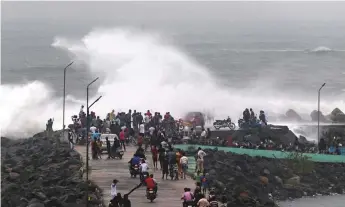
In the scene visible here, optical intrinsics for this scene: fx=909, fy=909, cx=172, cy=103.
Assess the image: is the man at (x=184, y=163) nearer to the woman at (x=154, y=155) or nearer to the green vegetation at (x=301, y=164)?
the woman at (x=154, y=155)

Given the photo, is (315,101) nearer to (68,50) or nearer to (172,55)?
(172,55)

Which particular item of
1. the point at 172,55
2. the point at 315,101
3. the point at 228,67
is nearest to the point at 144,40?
the point at 228,67

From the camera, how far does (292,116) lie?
52594mm

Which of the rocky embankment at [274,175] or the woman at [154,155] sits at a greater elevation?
the woman at [154,155]

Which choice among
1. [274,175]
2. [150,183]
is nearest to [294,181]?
[274,175]

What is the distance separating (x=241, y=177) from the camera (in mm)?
31641

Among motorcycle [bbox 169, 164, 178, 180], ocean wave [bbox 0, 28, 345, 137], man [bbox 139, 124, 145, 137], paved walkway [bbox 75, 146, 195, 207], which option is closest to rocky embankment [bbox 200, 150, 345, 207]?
motorcycle [bbox 169, 164, 178, 180]

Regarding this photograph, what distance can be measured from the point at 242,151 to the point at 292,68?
65.9m

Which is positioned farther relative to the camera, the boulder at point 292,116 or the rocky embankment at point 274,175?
the boulder at point 292,116

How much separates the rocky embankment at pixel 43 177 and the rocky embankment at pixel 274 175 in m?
4.67

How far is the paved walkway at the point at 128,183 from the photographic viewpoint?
87.5 feet

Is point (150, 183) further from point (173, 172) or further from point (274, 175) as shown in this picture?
point (274, 175)

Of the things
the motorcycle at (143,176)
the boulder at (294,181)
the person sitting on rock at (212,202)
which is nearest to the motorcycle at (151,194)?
the motorcycle at (143,176)

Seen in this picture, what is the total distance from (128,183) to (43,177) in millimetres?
3073
